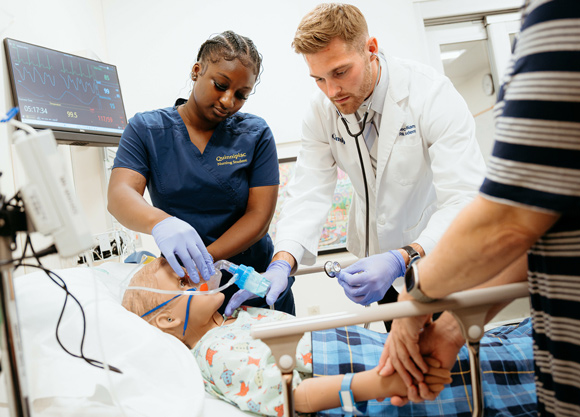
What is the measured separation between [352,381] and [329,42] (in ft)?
3.90

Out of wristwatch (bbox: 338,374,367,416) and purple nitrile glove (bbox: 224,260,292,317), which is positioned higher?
purple nitrile glove (bbox: 224,260,292,317)

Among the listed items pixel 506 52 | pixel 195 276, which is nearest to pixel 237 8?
pixel 506 52

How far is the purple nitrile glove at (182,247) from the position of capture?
1.34 m

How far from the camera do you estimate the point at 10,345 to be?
0.60 meters

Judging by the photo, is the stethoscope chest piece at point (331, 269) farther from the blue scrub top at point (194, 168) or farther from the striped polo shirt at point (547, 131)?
the striped polo shirt at point (547, 131)

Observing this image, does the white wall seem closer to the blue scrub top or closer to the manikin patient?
the blue scrub top

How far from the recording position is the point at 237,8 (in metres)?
3.24

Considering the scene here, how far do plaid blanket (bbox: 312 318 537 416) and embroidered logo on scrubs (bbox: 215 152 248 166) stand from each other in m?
0.76

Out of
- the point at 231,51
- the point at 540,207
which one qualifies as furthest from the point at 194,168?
the point at 540,207

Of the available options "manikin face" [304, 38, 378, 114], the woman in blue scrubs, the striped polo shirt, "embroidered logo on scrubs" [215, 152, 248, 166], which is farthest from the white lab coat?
the striped polo shirt

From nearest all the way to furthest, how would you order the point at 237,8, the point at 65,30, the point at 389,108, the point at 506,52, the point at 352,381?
the point at 352,381 < the point at 389,108 < the point at 65,30 < the point at 237,8 < the point at 506,52

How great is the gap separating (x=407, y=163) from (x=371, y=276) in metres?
0.58

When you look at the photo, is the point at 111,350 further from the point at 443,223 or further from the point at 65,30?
the point at 65,30

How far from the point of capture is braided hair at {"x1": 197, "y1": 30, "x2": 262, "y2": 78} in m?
1.55
